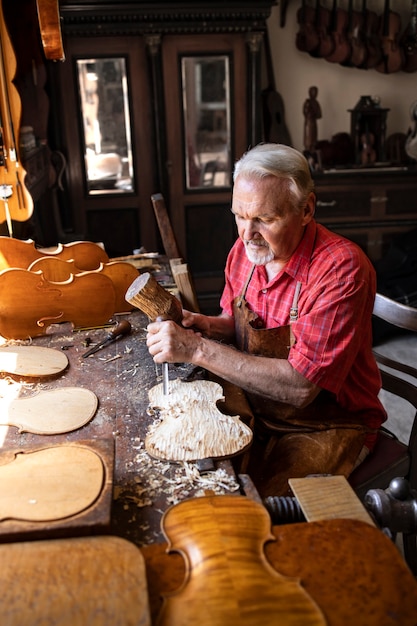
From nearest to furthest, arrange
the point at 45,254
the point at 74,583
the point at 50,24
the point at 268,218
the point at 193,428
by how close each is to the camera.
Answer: the point at 74,583 → the point at 193,428 → the point at 268,218 → the point at 50,24 → the point at 45,254

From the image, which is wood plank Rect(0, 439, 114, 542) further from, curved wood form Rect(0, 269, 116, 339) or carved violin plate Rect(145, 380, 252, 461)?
curved wood form Rect(0, 269, 116, 339)

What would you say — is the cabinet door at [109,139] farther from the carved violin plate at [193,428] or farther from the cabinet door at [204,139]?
the carved violin plate at [193,428]

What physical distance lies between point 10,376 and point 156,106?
3.46m

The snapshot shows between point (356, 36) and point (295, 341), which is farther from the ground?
point (356, 36)

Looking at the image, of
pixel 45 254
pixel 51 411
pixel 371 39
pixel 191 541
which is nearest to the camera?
pixel 191 541

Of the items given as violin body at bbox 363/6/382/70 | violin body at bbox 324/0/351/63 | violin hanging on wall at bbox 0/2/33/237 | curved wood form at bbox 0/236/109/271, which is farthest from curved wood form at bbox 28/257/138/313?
violin body at bbox 363/6/382/70

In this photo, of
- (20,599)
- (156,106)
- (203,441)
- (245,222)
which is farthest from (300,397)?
(156,106)

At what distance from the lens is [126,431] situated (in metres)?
1.53

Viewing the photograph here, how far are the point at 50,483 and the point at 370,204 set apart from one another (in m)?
4.68

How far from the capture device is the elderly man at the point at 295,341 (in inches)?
68.5

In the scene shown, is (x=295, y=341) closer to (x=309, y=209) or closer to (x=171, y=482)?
(x=309, y=209)

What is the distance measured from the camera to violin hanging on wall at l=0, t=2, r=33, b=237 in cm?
245

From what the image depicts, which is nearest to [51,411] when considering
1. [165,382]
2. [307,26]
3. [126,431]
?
[126,431]

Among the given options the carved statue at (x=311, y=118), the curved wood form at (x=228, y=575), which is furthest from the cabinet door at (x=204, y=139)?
the curved wood form at (x=228, y=575)
